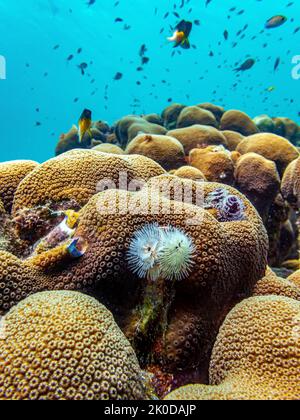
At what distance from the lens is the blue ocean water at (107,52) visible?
1933 inches

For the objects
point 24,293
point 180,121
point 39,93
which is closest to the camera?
point 24,293

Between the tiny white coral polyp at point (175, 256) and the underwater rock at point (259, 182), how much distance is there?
355 centimetres

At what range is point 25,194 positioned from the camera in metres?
2.59

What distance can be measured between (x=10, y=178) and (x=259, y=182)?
12.9ft

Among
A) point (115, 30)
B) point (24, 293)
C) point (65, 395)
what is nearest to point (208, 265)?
point (65, 395)

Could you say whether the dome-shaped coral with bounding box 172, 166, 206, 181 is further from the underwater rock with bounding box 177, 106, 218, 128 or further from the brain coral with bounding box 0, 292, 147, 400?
the underwater rock with bounding box 177, 106, 218, 128

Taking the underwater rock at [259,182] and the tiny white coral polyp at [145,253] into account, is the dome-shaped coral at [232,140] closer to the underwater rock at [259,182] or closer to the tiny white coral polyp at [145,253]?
the underwater rock at [259,182]

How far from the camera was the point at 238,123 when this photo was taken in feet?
30.9

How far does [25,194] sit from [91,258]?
Result: 1079 mm

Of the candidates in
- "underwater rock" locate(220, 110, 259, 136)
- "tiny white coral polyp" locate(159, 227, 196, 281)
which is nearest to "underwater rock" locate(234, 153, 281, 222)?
"tiny white coral polyp" locate(159, 227, 196, 281)

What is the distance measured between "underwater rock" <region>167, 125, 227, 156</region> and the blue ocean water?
1106cm

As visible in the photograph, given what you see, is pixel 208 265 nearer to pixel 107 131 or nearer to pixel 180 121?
pixel 180 121

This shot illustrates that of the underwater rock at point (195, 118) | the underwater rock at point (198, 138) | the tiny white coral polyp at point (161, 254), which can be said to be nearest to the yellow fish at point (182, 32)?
the underwater rock at point (198, 138)

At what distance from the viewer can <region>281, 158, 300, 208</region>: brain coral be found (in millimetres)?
4723
